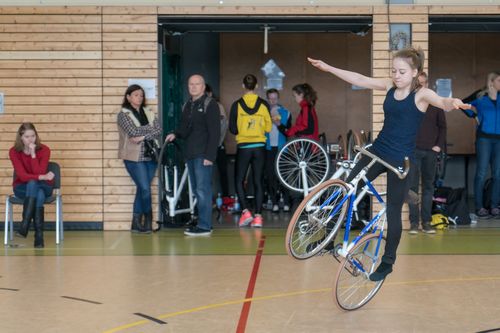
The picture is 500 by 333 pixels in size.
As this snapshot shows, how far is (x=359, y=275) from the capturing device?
684 centimetres

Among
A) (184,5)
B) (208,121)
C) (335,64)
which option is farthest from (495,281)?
(335,64)

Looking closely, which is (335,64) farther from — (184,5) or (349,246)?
(349,246)

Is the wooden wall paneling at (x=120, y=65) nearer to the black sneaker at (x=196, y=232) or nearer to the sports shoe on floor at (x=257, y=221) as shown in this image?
the black sneaker at (x=196, y=232)

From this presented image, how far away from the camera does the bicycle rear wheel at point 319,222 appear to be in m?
6.64

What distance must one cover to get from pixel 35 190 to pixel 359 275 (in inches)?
174

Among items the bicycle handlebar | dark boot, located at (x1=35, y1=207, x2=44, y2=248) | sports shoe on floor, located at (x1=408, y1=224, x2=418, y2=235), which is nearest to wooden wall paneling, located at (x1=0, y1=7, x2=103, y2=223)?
dark boot, located at (x1=35, y1=207, x2=44, y2=248)

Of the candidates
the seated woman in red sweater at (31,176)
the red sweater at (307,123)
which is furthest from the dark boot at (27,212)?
the red sweater at (307,123)

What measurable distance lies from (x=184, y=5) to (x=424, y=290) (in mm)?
5120

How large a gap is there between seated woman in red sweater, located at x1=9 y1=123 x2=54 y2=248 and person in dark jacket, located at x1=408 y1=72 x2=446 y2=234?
13.3ft

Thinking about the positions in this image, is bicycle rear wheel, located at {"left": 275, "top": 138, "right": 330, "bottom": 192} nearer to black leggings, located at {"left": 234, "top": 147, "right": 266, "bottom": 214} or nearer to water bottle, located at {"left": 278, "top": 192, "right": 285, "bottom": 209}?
black leggings, located at {"left": 234, "top": 147, "right": 266, "bottom": 214}

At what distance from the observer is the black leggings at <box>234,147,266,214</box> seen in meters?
11.6

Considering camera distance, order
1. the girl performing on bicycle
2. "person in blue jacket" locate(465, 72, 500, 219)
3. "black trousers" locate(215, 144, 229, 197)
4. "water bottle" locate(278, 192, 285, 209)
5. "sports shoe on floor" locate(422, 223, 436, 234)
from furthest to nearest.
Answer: "black trousers" locate(215, 144, 229, 197) < "water bottle" locate(278, 192, 285, 209) < "person in blue jacket" locate(465, 72, 500, 219) < "sports shoe on floor" locate(422, 223, 436, 234) < the girl performing on bicycle

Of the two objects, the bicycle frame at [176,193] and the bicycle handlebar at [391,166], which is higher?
the bicycle handlebar at [391,166]

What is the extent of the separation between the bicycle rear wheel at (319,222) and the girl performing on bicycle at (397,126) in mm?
162
